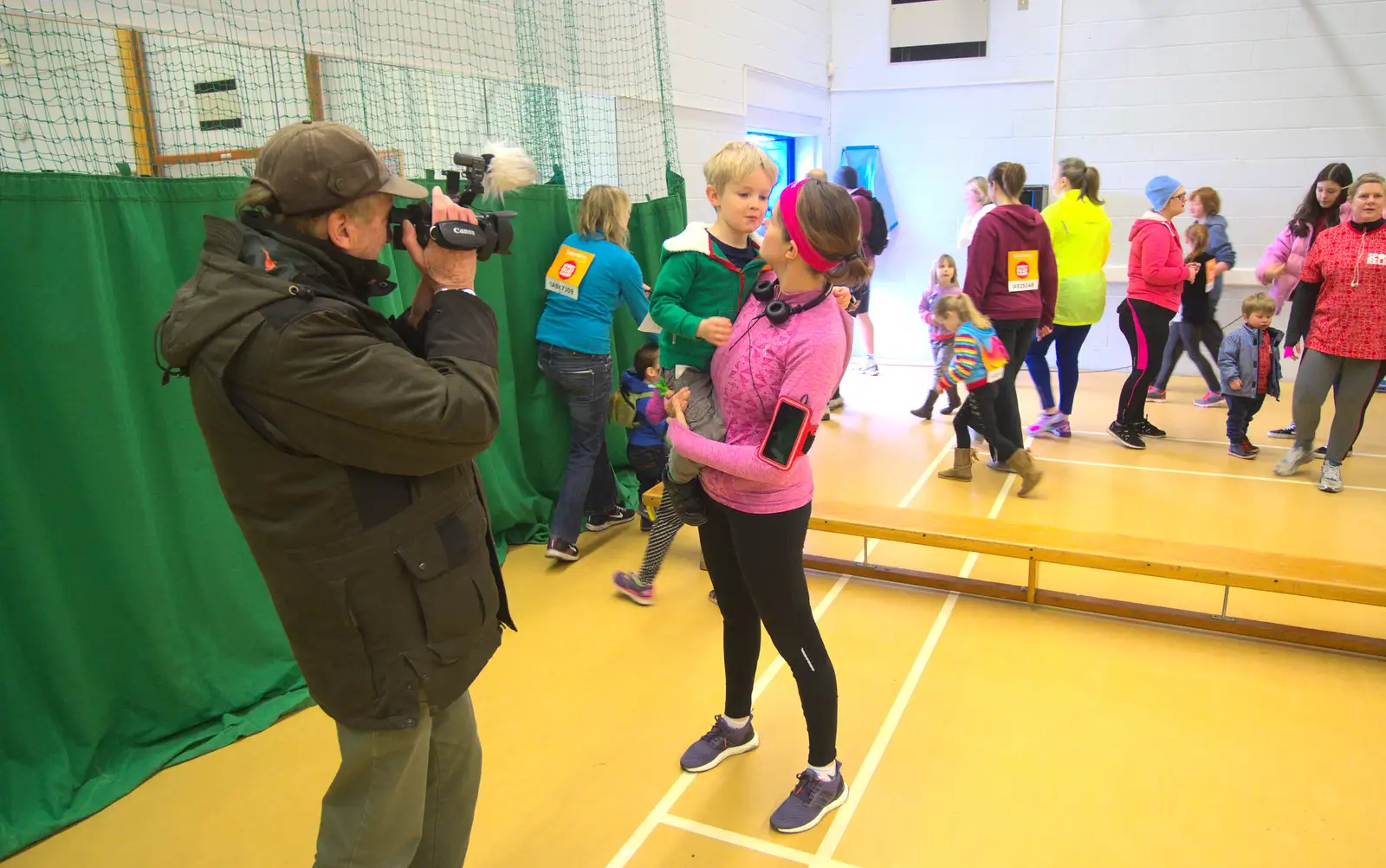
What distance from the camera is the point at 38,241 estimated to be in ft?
7.12

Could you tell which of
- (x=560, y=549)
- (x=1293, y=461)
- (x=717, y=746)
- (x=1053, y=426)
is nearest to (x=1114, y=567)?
(x=717, y=746)

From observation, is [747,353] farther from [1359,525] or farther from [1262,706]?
[1359,525]

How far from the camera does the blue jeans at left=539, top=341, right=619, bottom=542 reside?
12.3 ft

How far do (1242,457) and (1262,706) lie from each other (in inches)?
111

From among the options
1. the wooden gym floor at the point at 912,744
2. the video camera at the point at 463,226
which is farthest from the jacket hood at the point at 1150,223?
the video camera at the point at 463,226

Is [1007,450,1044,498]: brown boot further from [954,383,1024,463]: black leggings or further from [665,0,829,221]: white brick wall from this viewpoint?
[665,0,829,221]: white brick wall

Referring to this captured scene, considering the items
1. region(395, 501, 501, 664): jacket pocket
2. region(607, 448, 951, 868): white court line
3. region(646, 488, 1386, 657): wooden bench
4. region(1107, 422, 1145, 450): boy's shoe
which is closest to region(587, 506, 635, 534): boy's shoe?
region(646, 488, 1386, 657): wooden bench

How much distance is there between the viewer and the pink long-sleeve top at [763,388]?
1.75 m

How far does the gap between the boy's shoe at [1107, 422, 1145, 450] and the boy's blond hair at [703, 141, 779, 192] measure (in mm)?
3891

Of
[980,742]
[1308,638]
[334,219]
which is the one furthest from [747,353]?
[1308,638]

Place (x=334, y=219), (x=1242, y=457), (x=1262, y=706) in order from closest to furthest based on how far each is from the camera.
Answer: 1. (x=334, y=219)
2. (x=1262, y=706)
3. (x=1242, y=457)

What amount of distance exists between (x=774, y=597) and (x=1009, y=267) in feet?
10.8

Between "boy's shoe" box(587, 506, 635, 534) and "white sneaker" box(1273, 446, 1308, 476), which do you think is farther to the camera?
"white sneaker" box(1273, 446, 1308, 476)

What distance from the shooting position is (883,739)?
96.7 inches
